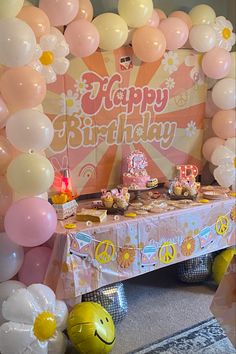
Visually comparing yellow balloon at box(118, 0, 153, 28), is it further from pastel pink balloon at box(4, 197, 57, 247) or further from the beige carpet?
the beige carpet

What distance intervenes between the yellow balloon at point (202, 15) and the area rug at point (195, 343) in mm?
2140

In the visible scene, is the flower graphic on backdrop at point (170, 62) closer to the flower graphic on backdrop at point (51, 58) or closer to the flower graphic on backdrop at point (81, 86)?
the flower graphic on backdrop at point (81, 86)

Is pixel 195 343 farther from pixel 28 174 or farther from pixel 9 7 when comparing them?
pixel 9 7

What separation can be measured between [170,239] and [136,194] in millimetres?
424

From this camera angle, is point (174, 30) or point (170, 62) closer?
point (174, 30)

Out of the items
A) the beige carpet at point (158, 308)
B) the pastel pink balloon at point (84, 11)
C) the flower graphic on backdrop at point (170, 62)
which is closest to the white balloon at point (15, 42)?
the pastel pink balloon at point (84, 11)

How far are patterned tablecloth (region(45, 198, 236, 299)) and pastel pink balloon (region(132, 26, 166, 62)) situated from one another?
107cm

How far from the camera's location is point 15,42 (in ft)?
7.31

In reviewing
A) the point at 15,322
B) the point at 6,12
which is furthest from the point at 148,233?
the point at 6,12

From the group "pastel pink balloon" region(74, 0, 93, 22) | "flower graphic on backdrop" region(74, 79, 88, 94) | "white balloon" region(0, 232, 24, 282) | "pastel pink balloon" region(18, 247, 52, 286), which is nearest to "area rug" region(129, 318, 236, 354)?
"pastel pink balloon" region(18, 247, 52, 286)

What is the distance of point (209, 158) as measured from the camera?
360 cm

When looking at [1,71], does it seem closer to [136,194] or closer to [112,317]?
→ [136,194]

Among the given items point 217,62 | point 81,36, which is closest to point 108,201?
point 81,36

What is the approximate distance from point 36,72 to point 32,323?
1.28m
